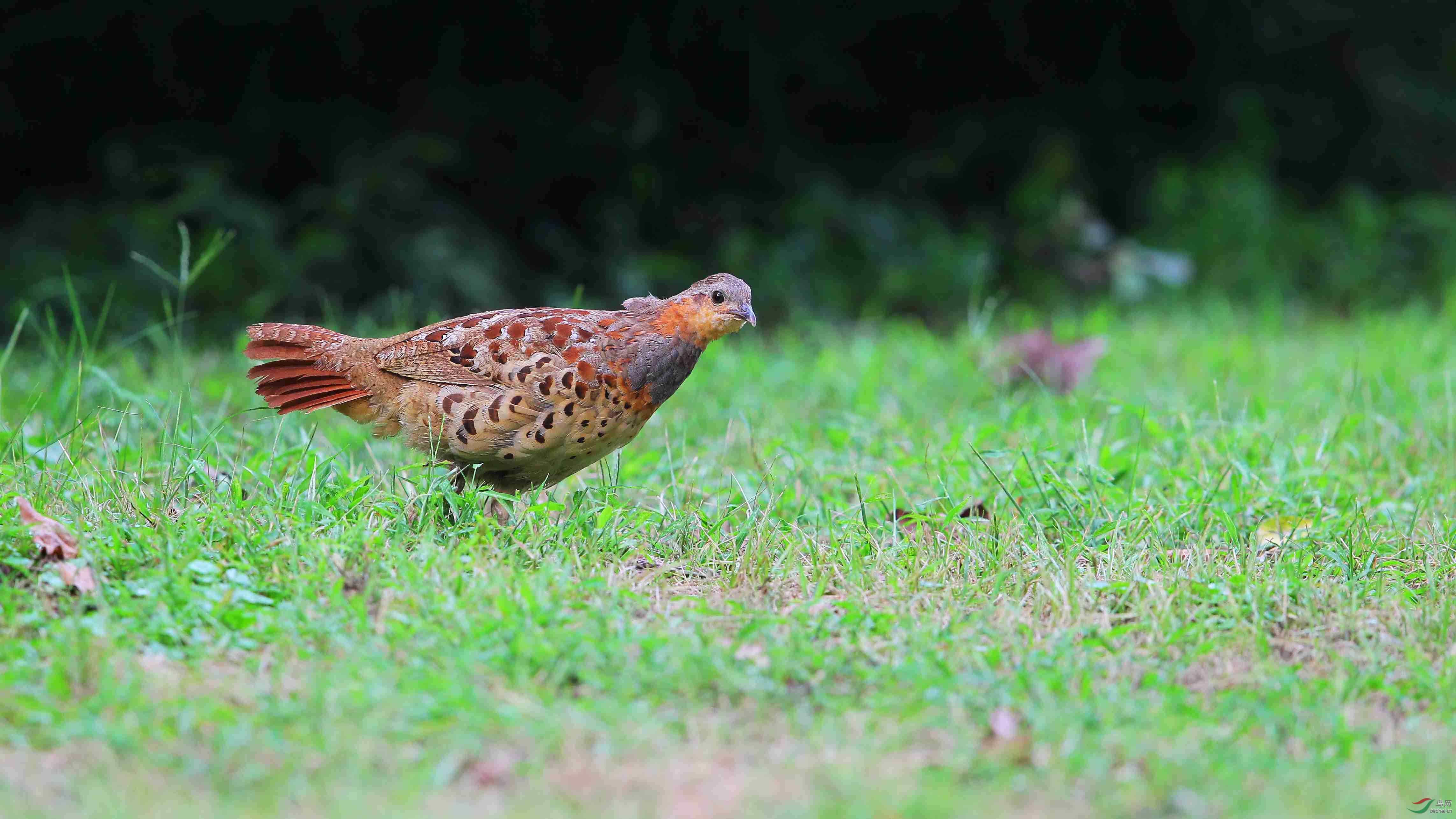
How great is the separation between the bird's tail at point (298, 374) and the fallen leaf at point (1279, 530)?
104 inches

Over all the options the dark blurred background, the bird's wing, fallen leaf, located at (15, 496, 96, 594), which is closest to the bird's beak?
the bird's wing

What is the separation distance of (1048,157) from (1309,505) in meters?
5.69

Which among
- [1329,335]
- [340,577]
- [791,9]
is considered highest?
[791,9]

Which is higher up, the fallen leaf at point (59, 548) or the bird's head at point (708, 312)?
the bird's head at point (708, 312)

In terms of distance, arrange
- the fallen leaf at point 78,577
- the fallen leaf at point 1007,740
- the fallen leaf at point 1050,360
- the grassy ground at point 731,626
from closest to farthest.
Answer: the grassy ground at point 731,626 → the fallen leaf at point 1007,740 → the fallen leaf at point 78,577 → the fallen leaf at point 1050,360

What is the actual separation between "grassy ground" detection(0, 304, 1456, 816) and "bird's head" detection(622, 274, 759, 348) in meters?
0.49

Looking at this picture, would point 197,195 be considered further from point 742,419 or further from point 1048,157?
point 1048,157

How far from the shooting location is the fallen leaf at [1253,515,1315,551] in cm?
382

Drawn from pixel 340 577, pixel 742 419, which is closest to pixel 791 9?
pixel 742 419

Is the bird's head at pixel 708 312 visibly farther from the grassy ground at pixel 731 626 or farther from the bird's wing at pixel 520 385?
the grassy ground at pixel 731 626

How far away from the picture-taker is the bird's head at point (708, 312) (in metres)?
3.87

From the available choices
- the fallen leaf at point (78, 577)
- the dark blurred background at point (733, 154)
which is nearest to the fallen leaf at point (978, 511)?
the fallen leaf at point (78, 577)

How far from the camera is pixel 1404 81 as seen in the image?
10180 millimetres

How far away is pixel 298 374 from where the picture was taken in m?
3.96
